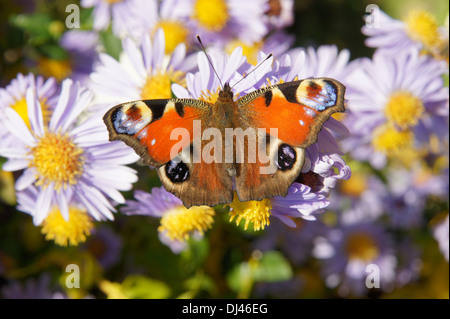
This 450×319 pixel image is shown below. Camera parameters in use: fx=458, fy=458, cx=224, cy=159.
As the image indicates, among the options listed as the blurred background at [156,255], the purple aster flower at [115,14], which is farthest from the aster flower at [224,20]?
the blurred background at [156,255]

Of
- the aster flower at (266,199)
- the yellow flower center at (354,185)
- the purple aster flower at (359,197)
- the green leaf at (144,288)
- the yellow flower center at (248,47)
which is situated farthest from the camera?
the yellow flower center at (354,185)

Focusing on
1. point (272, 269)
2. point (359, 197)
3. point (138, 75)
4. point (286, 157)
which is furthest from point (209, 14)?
point (359, 197)

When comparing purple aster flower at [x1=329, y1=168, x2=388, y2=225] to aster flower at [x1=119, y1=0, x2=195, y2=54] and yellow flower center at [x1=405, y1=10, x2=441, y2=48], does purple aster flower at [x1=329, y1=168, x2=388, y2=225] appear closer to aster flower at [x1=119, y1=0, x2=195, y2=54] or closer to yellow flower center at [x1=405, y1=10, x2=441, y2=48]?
yellow flower center at [x1=405, y1=10, x2=441, y2=48]

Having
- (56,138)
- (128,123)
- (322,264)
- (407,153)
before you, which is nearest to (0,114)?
(56,138)

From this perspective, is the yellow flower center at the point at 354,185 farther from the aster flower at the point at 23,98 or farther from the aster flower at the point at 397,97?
the aster flower at the point at 23,98

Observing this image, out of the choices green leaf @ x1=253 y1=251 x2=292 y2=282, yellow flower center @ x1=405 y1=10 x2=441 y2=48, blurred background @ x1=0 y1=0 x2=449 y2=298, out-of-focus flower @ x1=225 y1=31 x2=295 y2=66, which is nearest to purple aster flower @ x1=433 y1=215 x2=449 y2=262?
blurred background @ x1=0 y1=0 x2=449 y2=298

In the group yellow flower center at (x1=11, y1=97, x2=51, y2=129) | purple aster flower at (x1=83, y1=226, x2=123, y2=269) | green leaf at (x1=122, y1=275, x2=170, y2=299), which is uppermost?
yellow flower center at (x1=11, y1=97, x2=51, y2=129)

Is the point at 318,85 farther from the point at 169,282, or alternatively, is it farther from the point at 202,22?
the point at 169,282
